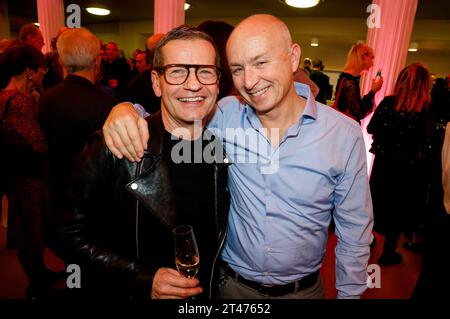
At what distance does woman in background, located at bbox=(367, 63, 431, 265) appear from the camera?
322 centimetres

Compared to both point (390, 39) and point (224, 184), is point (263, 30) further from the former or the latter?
point (390, 39)

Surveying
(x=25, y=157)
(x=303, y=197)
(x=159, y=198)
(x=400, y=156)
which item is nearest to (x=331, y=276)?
(x=400, y=156)

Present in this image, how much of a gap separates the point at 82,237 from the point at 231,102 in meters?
1.05

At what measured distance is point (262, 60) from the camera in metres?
1.42

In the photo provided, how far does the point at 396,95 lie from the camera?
3.34 metres

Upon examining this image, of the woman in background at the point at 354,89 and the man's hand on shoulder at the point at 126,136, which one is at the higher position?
the woman in background at the point at 354,89

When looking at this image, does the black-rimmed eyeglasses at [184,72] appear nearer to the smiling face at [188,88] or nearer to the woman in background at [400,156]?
the smiling face at [188,88]

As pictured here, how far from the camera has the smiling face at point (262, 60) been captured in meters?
Answer: 1.41

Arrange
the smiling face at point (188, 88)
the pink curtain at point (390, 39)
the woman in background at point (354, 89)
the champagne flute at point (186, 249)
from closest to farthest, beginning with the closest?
1. the champagne flute at point (186, 249)
2. the smiling face at point (188, 88)
3. the woman in background at point (354, 89)
4. the pink curtain at point (390, 39)

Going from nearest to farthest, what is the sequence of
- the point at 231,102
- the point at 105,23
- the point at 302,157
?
the point at 302,157 < the point at 231,102 < the point at 105,23

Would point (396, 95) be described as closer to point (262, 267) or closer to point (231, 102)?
point (231, 102)

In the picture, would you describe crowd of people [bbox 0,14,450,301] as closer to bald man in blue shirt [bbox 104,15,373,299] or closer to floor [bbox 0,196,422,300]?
bald man in blue shirt [bbox 104,15,373,299]

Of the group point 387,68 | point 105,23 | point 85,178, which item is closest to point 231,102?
point 85,178

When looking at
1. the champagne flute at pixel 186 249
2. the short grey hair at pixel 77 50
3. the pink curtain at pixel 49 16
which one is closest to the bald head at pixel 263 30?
the champagne flute at pixel 186 249
